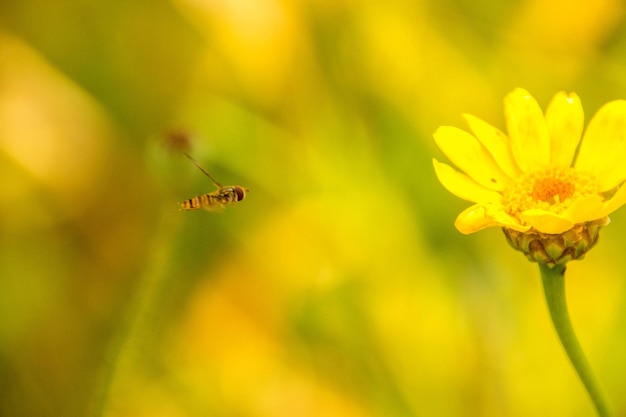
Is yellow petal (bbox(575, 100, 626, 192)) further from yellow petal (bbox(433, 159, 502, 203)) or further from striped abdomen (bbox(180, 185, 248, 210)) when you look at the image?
striped abdomen (bbox(180, 185, 248, 210))

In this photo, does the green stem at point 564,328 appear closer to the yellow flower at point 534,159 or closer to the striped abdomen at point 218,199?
the yellow flower at point 534,159

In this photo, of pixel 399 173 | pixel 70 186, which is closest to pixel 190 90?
pixel 70 186

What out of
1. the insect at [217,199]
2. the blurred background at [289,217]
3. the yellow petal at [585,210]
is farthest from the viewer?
the blurred background at [289,217]

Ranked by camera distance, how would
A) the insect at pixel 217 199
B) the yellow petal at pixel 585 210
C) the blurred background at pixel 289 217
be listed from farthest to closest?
the blurred background at pixel 289 217
the insect at pixel 217 199
the yellow petal at pixel 585 210

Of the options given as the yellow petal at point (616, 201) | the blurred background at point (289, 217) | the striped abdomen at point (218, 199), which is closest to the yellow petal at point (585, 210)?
the yellow petal at point (616, 201)

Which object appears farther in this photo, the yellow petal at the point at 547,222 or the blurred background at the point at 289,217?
the blurred background at the point at 289,217

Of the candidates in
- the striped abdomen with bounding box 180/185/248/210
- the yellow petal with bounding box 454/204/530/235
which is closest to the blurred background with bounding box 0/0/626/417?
the striped abdomen with bounding box 180/185/248/210
